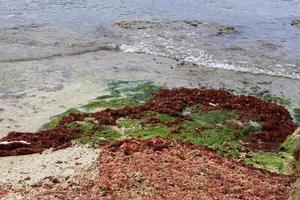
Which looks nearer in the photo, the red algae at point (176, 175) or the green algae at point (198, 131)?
the red algae at point (176, 175)

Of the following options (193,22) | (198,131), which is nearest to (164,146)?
(198,131)

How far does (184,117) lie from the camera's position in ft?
76.3

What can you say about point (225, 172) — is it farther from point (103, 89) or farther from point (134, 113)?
point (103, 89)

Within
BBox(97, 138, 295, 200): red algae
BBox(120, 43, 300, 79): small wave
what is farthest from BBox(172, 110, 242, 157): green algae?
BBox(120, 43, 300, 79): small wave

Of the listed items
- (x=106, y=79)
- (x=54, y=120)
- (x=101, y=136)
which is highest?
(x=101, y=136)

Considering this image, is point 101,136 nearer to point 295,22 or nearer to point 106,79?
point 106,79

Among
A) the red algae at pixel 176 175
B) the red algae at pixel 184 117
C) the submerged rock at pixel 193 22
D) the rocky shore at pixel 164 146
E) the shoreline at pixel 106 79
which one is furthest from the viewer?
the submerged rock at pixel 193 22

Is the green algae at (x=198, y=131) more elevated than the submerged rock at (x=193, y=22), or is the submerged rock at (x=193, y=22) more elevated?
the green algae at (x=198, y=131)

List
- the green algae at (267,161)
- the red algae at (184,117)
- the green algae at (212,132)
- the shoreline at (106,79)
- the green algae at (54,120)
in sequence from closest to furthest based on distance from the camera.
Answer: the green algae at (267,161) < the red algae at (184,117) < the green algae at (212,132) < the green algae at (54,120) < the shoreline at (106,79)

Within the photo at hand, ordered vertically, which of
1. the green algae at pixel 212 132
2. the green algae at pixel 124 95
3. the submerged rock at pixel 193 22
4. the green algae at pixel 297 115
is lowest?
the submerged rock at pixel 193 22

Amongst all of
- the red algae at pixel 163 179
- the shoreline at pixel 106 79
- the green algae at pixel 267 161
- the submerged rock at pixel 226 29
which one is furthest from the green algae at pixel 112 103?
the submerged rock at pixel 226 29

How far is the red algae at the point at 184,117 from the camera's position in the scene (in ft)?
67.9

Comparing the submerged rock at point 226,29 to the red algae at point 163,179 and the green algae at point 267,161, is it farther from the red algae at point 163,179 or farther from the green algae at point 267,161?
the red algae at point 163,179

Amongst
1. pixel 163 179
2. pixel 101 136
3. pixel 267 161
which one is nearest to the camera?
pixel 163 179
